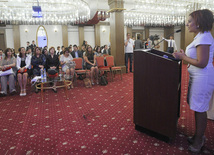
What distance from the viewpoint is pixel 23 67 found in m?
5.50

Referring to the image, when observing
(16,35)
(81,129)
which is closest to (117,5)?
(81,129)

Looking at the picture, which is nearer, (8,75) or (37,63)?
(8,75)

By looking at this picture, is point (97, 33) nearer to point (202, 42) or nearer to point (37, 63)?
point (37, 63)

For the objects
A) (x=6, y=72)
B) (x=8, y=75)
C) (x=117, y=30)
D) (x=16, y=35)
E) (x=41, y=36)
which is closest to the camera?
(x=6, y=72)

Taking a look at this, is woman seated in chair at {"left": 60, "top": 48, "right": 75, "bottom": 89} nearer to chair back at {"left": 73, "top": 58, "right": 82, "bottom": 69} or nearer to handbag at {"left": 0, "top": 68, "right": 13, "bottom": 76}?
chair back at {"left": 73, "top": 58, "right": 82, "bottom": 69}

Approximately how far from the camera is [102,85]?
616 centimetres

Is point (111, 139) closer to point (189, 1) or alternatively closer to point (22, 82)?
point (22, 82)

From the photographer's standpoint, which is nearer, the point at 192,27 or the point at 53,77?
the point at 192,27

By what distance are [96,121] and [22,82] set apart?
10.9 ft

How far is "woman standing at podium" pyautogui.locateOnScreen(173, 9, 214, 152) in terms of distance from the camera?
73.0 inches

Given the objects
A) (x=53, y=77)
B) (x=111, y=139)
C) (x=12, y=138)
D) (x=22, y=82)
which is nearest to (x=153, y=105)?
(x=111, y=139)

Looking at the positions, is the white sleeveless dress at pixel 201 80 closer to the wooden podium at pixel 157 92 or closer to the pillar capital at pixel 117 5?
the wooden podium at pixel 157 92

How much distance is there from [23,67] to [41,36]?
10982 millimetres

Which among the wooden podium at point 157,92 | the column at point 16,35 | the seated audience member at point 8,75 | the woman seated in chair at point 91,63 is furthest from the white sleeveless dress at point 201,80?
the column at point 16,35
